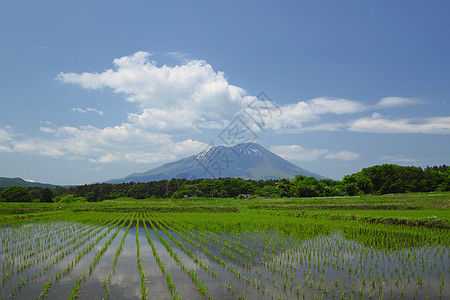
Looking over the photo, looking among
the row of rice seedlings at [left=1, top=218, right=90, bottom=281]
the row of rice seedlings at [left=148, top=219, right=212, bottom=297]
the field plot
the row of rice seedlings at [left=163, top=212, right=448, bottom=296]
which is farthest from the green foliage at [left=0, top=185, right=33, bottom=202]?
the row of rice seedlings at [left=163, top=212, right=448, bottom=296]

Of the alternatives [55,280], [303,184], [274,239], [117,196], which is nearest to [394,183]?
[303,184]

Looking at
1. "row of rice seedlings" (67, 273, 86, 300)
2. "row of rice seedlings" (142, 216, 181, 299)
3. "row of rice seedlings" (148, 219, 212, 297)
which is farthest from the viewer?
"row of rice seedlings" (148, 219, 212, 297)

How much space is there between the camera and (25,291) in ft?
17.8

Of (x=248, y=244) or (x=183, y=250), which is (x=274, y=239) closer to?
(x=248, y=244)

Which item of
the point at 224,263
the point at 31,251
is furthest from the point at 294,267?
the point at 31,251

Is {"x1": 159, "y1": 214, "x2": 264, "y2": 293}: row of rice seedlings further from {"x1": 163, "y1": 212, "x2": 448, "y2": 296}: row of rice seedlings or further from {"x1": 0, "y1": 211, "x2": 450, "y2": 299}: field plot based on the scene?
{"x1": 163, "y1": 212, "x2": 448, "y2": 296}: row of rice seedlings

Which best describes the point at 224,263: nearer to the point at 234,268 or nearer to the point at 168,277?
the point at 234,268

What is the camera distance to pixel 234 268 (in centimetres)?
698

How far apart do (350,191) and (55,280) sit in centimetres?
5414

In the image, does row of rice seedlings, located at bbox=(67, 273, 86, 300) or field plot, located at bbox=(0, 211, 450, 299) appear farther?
field plot, located at bbox=(0, 211, 450, 299)

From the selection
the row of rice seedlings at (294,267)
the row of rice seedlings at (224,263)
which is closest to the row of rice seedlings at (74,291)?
the row of rice seedlings at (224,263)

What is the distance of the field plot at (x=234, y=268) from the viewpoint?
17.4 feet

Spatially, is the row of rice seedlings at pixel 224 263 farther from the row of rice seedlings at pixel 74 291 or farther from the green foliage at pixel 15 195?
the green foliage at pixel 15 195

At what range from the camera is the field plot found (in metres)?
5.32
